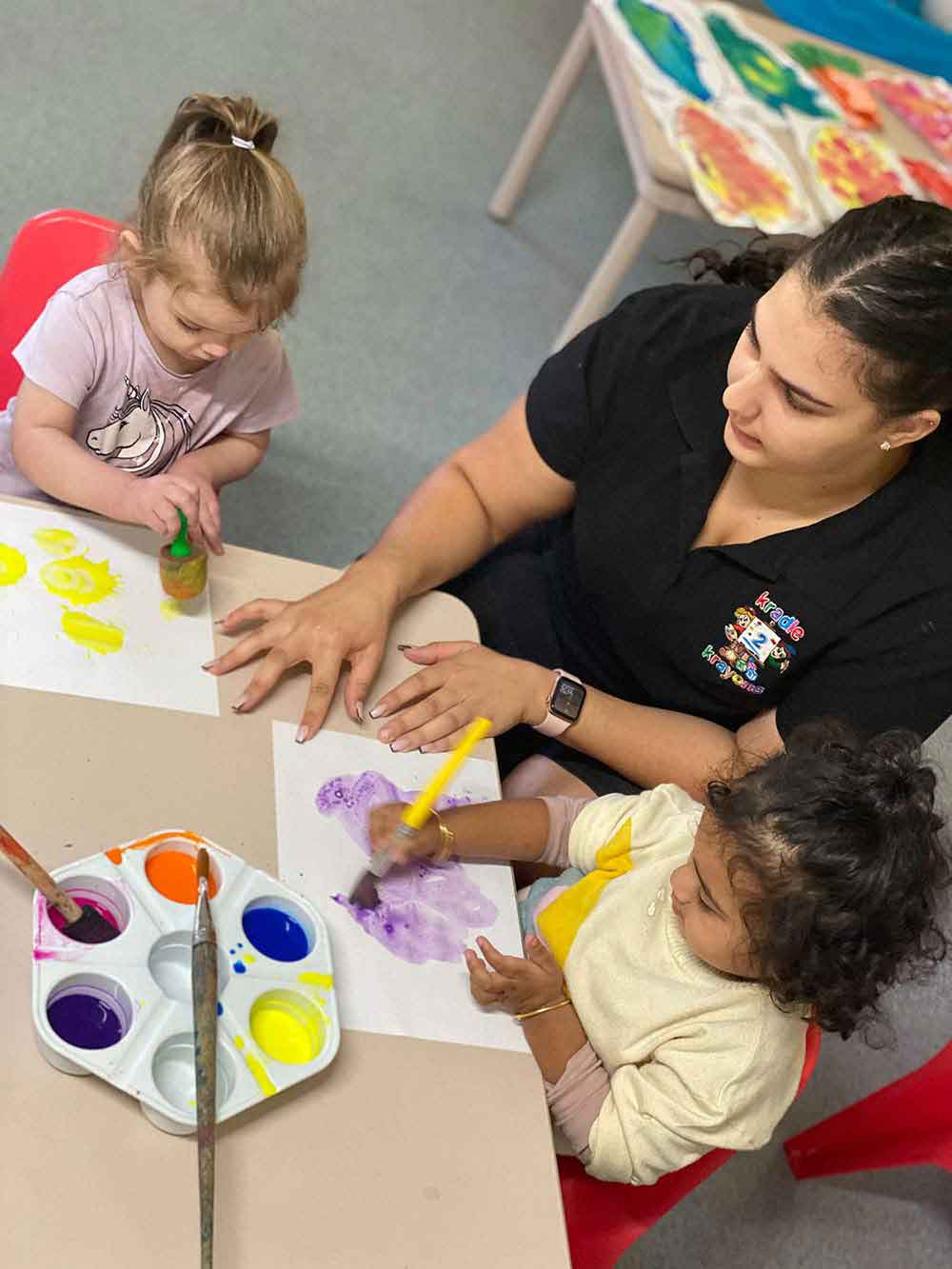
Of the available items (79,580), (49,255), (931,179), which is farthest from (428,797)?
(931,179)

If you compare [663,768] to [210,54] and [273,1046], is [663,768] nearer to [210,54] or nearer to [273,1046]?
[273,1046]

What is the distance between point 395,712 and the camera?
1195mm

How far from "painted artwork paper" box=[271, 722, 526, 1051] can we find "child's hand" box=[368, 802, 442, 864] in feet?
0.03

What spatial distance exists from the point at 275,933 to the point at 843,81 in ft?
8.28

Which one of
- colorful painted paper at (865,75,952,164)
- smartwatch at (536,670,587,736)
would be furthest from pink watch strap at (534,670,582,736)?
colorful painted paper at (865,75,952,164)

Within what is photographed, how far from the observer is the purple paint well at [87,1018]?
84cm

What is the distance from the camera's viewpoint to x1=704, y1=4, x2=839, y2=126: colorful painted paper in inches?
104

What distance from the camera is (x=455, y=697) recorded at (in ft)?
4.01

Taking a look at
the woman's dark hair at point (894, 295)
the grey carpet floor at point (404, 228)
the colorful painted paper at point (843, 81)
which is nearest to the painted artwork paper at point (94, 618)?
the woman's dark hair at point (894, 295)

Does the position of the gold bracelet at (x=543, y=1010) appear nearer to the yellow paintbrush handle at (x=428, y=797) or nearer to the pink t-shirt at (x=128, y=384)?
Result: the yellow paintbrush handle at (x=428, y=797)

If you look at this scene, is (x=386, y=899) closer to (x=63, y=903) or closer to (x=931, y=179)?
(x=63, y=903)

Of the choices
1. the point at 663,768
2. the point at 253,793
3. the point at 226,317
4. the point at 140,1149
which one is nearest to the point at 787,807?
the point at 663,768

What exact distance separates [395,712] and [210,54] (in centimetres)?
241

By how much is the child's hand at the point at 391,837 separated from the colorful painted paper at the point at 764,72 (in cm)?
204
